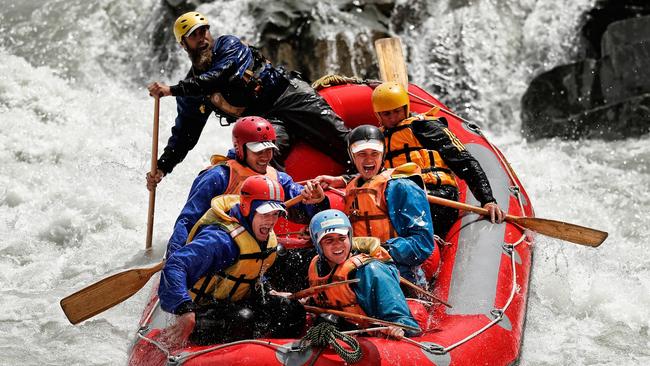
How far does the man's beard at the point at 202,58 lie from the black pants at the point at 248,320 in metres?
1.85

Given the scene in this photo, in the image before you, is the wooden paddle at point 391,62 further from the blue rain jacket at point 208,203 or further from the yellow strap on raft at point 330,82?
the blue rain jacket at point 208,203

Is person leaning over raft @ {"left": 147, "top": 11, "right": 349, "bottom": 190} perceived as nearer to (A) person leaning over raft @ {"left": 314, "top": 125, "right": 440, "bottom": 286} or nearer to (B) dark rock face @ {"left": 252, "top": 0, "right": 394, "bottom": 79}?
(A) person leaning over raft @ {"left": 314, "top": 125, "right": 440, "bottom": 286}

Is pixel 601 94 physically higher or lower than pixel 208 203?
lower

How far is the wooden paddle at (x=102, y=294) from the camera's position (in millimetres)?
4625

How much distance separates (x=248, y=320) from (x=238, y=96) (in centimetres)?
196

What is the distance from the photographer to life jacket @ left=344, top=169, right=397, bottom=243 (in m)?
4.81

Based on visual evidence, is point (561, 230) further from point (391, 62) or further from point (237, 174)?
point (391, 62)

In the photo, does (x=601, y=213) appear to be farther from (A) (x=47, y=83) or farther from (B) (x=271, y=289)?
(A) (x=47, y=83)

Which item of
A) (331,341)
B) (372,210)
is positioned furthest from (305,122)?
(331,341)

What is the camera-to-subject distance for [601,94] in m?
9.61

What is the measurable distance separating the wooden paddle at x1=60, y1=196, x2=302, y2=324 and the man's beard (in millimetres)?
1420

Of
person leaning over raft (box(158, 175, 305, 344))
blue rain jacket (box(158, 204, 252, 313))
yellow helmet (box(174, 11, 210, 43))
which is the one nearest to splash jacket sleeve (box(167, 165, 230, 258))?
person leaning over raft (box(158, 175, 305, 344))

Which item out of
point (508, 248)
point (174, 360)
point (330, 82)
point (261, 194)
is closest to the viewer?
point (174, 360)

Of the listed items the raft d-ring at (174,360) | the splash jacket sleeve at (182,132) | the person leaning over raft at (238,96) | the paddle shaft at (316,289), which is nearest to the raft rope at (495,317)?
the paddle shaft at (316,289)
